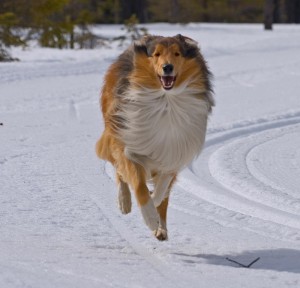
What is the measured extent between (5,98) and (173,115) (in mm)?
9721

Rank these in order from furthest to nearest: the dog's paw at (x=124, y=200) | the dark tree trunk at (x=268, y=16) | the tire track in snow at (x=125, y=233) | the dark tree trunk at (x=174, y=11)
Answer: the dark tree trunk at (x=174, y=11)
the dark tree trunk at (x=268, y=16)
the dog's paw at (x=124, y=200)
the tire track in snow at (x=125, y=233)

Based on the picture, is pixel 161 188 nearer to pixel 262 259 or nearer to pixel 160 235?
pixel 160 235

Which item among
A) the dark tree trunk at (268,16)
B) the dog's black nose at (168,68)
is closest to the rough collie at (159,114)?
the dog's black nose at (168,68)

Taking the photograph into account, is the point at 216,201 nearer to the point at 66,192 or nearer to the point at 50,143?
the point at 66,192

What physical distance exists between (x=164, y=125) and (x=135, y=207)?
5.13 feet

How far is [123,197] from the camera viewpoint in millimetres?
7336

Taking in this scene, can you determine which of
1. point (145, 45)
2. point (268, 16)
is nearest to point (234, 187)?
point (145, 45)

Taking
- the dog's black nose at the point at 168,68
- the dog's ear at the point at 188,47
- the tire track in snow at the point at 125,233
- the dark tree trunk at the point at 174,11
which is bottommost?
the dark tree trunk at the point at 174,11

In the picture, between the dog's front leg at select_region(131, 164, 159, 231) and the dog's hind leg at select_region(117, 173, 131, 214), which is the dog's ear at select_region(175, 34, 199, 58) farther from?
the dog's hind leg at select_region(117, 173, 131, 214)

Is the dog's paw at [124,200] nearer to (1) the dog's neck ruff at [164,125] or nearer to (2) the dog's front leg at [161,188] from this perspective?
(2) the dog's front leg at [161,188]

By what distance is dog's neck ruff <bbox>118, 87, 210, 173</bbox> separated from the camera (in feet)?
22.0

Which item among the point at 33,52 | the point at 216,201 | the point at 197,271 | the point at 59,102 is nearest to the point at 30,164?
the point at 216,201

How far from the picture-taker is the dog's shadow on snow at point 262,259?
6066mm

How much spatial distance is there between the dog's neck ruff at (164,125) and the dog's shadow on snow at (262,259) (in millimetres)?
869
